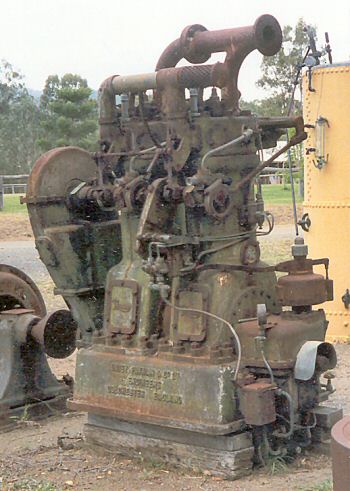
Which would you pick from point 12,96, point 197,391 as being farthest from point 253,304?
point 12,96

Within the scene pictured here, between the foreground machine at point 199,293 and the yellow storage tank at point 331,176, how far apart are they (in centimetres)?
340

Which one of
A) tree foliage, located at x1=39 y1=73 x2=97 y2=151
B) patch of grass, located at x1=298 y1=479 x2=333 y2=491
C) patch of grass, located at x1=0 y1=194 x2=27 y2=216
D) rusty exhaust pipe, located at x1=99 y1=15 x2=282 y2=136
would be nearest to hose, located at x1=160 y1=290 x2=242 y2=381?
patch of grass, located at x1=298 y1=479 x2=333 y2=491

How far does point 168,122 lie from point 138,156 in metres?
0.40

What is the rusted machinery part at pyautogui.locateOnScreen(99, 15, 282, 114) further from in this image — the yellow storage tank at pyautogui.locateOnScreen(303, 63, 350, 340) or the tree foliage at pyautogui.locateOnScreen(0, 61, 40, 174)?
the tree foliage at pyautogui.locateOnScreen(0, 61, 40, 174)

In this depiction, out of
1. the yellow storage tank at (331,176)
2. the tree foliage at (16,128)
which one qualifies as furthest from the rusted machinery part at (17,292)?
the tree foliage at (16,128)

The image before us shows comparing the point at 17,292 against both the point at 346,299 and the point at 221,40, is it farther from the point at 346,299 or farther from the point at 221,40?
the point at 346,299

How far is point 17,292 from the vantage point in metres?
7.87

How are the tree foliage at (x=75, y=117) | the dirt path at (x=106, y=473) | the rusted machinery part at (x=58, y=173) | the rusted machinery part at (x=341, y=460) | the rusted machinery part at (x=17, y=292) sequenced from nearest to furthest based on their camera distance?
the rusted machinery part at (x=341, y=460), the dirt path at (x=106, y=473), the rusted machinery part at (x=58, y=173), the rusted machinery part at (x=17, y=292), the tree foliage at (x=75, y=117)

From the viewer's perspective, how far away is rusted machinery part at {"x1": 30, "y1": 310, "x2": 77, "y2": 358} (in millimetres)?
7406

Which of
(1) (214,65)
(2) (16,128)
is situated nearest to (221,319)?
(1) (214,65)

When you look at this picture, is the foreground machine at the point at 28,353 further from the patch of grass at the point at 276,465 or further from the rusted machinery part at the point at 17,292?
the patch of grass at the point at 276,465

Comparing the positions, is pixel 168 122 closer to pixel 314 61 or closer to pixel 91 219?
pixel 91 219

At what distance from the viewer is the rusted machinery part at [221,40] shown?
612cm

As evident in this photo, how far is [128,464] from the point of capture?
621cm
